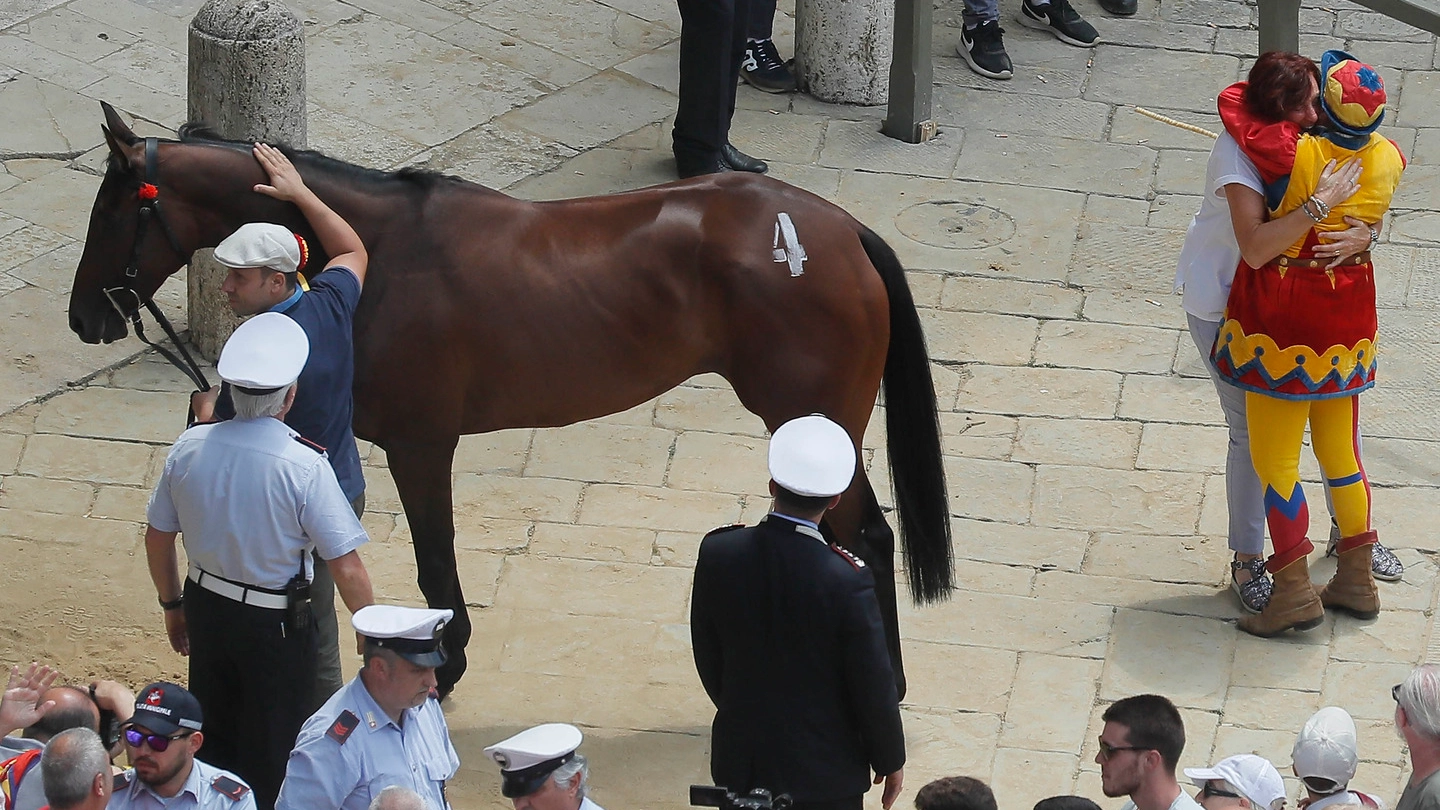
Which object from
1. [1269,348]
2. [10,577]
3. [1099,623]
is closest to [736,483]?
[1099,623]

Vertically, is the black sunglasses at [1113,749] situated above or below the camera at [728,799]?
above

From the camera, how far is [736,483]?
7125 mm

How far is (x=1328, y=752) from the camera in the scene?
14.3ft

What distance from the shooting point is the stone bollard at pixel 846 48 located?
9852 mm

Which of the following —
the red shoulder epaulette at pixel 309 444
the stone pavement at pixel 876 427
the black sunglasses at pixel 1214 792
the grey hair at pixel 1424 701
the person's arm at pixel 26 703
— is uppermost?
the grey hair at pixel 1424 701

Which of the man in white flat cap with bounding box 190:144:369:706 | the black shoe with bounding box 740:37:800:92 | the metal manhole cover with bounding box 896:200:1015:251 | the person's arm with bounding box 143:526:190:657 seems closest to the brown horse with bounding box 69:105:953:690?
the man in white flat cap with bounding box 190:144:369:706

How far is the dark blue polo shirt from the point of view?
16.2 feet

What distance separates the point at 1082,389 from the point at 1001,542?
1.14 meters

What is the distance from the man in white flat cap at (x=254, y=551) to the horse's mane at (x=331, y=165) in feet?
3.06

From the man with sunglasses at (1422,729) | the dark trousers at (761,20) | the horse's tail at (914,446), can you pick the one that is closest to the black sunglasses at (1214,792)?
the man with sunglasses at (1422,729)

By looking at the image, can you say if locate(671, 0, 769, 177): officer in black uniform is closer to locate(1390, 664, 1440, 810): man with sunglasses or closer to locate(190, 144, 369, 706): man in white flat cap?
locate(190, 144, 369, 706): man in white flat cap

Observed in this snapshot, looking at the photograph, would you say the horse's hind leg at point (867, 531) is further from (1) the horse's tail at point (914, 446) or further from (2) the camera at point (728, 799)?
(2) the camera at point (728, 799)

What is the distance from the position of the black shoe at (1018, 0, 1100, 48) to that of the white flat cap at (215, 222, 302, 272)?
6.53m

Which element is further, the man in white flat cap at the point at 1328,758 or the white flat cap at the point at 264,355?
the white flat cap at the point at 264,355
